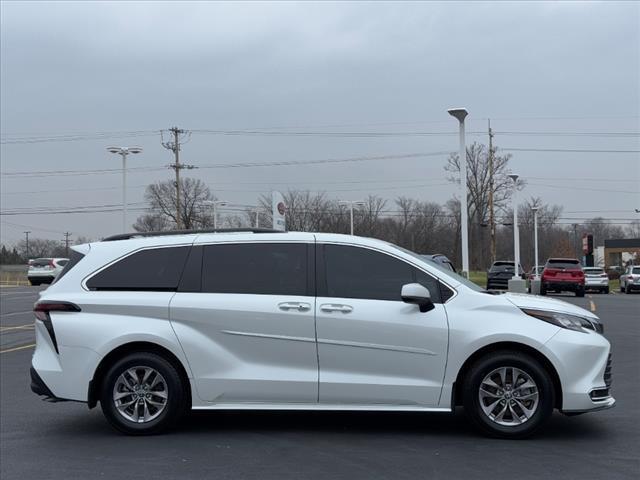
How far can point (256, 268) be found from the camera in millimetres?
6609

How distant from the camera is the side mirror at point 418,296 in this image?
6102 mm

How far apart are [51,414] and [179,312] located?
241 cm

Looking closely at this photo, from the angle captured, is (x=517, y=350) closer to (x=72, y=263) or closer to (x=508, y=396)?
(x=508, y=396)

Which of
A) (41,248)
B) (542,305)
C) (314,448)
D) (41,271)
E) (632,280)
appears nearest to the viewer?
(314,448)

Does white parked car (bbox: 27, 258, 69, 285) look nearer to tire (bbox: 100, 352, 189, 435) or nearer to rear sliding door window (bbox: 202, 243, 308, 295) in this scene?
tire (bbox: 100, 352, 189, 435)

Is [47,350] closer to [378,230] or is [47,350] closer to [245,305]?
[245,305]

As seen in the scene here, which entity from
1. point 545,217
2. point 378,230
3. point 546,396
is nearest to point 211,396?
point 546,396

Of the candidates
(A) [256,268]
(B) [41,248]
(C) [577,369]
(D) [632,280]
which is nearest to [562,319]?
(C) [577,369]

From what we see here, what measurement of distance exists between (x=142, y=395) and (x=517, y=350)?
3.37 m

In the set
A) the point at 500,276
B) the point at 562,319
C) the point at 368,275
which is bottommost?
the point at 500,276

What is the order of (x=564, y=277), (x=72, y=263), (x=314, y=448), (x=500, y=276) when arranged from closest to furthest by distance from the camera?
(x=314, y=448) < (x=72, y=263) < (x=564, y=277) < (x=500, y=276)

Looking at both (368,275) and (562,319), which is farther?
(368,275)

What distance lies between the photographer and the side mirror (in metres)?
6.10

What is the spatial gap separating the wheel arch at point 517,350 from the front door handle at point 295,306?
1.45m
